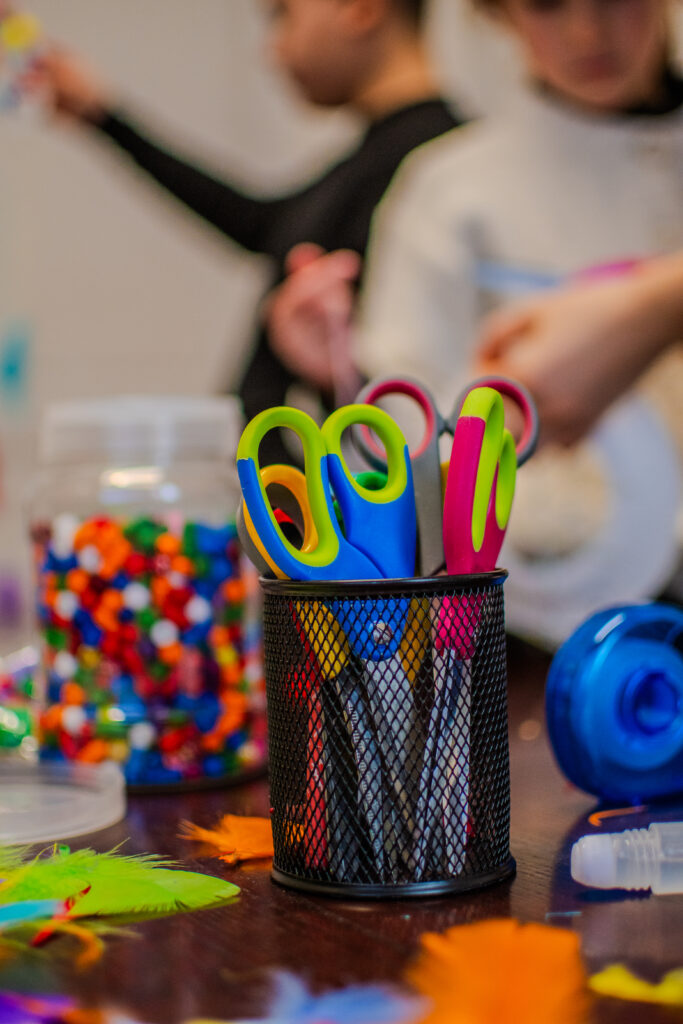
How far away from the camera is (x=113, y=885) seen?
393 millimetres

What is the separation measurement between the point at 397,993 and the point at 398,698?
4.3 inches

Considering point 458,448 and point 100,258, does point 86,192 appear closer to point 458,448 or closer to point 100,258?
point 100,258

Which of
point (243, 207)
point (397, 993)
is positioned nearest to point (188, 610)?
point (397, 993)

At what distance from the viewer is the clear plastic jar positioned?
592mm

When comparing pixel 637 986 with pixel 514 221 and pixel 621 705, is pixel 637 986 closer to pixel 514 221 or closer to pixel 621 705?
pixel 621 705

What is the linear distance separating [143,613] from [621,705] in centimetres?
26

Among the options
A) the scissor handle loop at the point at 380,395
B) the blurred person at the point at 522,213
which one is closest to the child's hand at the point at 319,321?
the blurred person at the point at 522,213

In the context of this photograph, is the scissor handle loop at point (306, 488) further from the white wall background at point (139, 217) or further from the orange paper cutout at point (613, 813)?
the white wall background at point (139, 217)

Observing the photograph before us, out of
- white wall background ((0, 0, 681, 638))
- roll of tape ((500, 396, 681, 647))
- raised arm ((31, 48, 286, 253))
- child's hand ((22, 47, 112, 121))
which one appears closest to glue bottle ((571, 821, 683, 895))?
roll of tape ((500, 396, 681, 647))

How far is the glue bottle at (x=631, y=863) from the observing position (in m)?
0.38

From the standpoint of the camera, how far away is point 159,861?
1.41 ft

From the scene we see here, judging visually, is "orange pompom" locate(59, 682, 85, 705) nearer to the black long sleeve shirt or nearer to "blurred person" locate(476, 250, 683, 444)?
"blurred person" locate(476, 250, 683, 444)

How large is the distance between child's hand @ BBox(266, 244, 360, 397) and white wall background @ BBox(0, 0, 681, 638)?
167cm

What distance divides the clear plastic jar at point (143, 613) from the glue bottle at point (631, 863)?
262 millimetres
